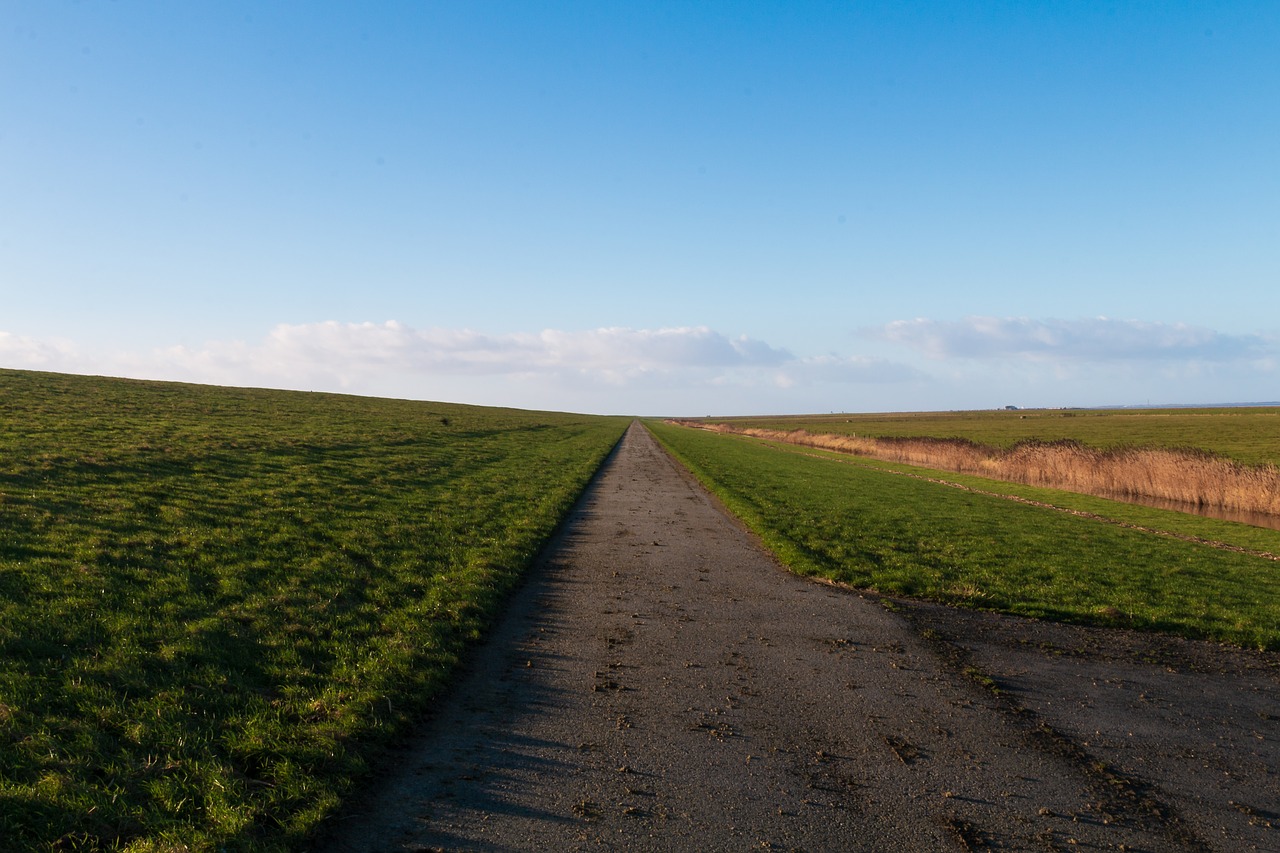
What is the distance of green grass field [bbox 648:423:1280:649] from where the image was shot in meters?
12.8

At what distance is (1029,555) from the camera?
17469 millimetres

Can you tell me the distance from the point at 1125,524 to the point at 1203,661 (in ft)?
52.6

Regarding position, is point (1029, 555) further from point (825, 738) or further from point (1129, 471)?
point (1129, 471)

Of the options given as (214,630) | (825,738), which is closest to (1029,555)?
(825,738)

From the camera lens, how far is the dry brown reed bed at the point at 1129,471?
2995 cm

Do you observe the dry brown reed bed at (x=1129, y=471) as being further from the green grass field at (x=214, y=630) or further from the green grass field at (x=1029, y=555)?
the green grass field at (x=214, y=630)

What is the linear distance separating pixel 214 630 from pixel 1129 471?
130 ft

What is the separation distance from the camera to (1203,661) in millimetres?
10250

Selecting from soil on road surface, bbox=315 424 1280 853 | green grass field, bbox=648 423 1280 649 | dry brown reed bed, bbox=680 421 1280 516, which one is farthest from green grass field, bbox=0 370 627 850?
dry brown reed bed, bbox=680 421 1280 516

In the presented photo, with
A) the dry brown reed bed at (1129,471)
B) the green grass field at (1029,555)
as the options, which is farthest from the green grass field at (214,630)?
the dry brown reed bed at (1129,471)

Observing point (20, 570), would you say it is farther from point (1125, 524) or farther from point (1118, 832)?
point (1125, 524)

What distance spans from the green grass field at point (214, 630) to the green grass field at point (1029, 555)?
7503mm

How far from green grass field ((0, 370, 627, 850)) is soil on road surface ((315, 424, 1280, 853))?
0.70 m

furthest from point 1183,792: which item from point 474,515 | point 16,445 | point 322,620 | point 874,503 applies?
point 16,445
